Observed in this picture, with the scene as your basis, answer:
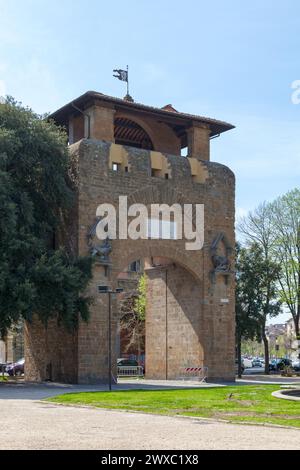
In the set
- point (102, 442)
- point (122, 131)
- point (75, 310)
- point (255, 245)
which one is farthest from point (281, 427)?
point (255, 245)

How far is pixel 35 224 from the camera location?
30969 mm

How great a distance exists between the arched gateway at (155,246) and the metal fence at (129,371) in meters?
7.78

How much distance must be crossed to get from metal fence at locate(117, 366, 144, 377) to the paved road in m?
29.2

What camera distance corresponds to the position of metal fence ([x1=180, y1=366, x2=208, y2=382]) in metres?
35.0

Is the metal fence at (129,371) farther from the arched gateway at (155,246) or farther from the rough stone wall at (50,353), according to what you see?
the rough stone wall at (50,353)

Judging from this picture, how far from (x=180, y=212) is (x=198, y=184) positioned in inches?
75.4

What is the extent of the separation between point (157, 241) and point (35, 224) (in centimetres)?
625

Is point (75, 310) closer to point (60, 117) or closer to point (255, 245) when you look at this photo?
point (60, 117)

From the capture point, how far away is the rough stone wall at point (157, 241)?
31.9 meters

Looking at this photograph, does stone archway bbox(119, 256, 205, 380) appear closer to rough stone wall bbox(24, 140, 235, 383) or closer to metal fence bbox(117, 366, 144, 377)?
rough stone wall bbox(24, 140, 235, 383)

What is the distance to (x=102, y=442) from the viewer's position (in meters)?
11.3

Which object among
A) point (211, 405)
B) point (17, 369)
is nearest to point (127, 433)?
point (211, 405)

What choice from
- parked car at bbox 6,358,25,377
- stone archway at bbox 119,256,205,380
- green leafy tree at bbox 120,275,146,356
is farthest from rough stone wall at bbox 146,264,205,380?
parked car at bbox 6,358,25,377

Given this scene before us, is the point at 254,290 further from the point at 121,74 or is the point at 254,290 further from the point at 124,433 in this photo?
the point at 124,433
